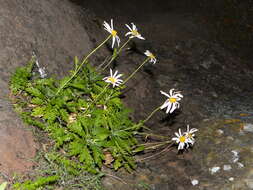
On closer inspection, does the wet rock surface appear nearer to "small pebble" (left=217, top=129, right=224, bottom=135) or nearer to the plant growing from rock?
"small pebble" (left=217, top=129, right=224, bottom=135)

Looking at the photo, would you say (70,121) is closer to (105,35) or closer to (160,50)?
(105,35)

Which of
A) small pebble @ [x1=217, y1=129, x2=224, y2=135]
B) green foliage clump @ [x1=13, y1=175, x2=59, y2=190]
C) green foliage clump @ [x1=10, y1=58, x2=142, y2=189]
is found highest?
small pebble @ [x1=217, y1=129, x2=224, y2=135]

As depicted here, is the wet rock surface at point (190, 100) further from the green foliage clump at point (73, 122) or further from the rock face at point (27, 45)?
the rock face at point (27, 45)

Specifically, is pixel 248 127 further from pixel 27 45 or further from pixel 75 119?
Result: pixel 27 45

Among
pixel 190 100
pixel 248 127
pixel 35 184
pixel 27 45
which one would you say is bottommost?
pixel 35 184

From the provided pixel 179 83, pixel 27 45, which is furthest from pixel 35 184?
pixel 179 83

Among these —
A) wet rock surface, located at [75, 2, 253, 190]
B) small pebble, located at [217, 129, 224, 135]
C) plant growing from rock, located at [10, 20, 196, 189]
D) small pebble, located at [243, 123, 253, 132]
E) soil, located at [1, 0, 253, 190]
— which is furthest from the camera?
small pebble, located at [217, 129, 224, 135]

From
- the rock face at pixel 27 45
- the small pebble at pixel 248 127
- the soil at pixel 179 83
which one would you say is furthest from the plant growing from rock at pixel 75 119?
the small pebble at pixel 248 127

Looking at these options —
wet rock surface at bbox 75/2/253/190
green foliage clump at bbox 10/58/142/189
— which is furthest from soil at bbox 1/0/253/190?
green foliage clump at bbox 10/58/142/189

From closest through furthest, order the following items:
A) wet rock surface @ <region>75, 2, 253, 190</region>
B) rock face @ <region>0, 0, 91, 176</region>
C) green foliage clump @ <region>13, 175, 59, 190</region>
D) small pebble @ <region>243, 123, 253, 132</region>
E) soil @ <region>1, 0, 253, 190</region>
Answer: green foliage clump @ <region>13, 175, 59, 190</region> < rock face @ <region>0, 0, 91, 176</region> < wet rock surface @ <region>75, 2, 253, 190</region> < soil @ <region>1, 0, 253, 190</region> < small pebble @ <region>243, 123, 253, 132</region>
